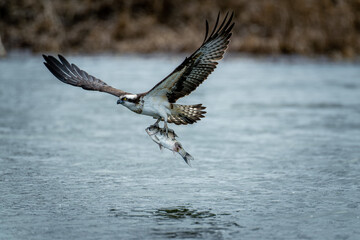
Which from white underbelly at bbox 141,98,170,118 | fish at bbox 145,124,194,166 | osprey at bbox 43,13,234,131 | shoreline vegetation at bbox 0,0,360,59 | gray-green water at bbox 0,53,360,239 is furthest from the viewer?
shoreline vegetation at bbox 0,0,360,59

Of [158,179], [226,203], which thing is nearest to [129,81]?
[158,179]

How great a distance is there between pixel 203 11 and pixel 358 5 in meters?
6.36

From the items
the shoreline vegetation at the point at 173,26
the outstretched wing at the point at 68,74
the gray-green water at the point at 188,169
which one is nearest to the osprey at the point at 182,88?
the gray-green water at the point at 188,169

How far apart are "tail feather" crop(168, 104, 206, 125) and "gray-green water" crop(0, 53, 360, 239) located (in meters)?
0.60

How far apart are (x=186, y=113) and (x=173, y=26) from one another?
21.3 metres

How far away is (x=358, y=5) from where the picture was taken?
2653cm

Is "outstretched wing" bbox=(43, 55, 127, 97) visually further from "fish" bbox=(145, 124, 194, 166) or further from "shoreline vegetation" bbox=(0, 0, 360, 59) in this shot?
"shoreline vegetation" bbox=(0, 0, 360, 59)

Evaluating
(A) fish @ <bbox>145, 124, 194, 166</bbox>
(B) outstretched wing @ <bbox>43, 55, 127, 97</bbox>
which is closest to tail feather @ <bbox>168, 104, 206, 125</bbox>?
(A) fish @ <bbox>145, 124, 194, 166</bbox>

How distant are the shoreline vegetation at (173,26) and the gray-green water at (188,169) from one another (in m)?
9.53

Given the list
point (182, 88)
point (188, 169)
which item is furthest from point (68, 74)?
point (188, 169)

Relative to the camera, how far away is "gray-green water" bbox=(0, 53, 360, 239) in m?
5.17

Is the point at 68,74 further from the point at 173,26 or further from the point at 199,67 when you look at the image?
the point at 173,26

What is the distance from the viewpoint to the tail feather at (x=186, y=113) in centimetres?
694

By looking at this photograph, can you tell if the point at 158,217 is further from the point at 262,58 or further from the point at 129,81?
the point at 262,58
